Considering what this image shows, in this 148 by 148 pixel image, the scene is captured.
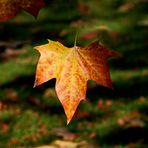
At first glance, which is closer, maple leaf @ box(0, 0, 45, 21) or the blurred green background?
maple leaf @ box(0, 0, 45, 21)

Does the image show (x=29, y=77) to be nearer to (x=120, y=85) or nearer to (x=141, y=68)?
(x=120, y=85)

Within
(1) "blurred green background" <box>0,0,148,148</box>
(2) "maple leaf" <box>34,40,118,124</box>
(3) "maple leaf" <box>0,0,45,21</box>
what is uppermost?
(3) "maple leaf" <box>0,0,45,21</box>

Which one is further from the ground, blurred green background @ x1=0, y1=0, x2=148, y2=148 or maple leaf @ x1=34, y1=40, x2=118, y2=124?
maple leaf @ x1=34, y1=40, x2=118, y2=124

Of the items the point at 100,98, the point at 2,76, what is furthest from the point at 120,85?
the point at 2,76

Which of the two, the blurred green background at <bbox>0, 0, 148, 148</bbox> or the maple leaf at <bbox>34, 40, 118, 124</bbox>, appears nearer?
the maple leaf at <bbox>34, 40, 118, 124</bbox>

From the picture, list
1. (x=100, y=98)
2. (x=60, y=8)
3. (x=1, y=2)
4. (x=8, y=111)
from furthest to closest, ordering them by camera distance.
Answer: (x=60, y=8)
(x=100, y=98)
(x=8, y=111)
(x=1, y=2)
